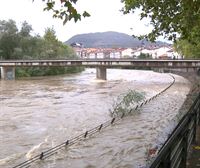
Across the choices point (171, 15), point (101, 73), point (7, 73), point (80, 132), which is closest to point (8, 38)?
point (7, 73)

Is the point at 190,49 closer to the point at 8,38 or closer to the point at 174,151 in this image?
the point at 8,38

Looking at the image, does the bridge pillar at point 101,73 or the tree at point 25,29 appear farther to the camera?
the tree at point 25,29

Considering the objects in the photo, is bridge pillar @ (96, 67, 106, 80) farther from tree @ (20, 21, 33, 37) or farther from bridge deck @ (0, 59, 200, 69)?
tree @ (20, 21, 33, 37)

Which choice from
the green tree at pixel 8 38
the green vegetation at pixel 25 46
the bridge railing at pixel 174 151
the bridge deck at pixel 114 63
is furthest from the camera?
the green tree at pixel 8 38

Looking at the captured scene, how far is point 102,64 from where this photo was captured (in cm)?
7581

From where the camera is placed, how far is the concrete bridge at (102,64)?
68894 millimetres

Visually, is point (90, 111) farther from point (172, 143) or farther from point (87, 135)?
point (172, 143)

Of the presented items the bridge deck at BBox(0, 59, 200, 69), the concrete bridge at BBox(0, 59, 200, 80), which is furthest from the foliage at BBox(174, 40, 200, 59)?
the bridge deck at BBox(0, 59, 200, 69)

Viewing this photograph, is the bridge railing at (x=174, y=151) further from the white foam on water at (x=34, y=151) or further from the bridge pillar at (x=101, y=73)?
the bridge pillar at (x=101, y=73)

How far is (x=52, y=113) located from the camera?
105 feet

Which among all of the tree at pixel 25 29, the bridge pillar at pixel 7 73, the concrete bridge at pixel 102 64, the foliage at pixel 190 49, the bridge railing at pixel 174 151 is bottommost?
the bridge pillar at pixel 7 73

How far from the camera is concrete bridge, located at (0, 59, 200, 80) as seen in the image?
68.9 m

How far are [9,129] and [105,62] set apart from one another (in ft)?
171

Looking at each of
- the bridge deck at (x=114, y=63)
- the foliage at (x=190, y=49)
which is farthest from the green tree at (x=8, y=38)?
the foliage at (x=190, y=49)
